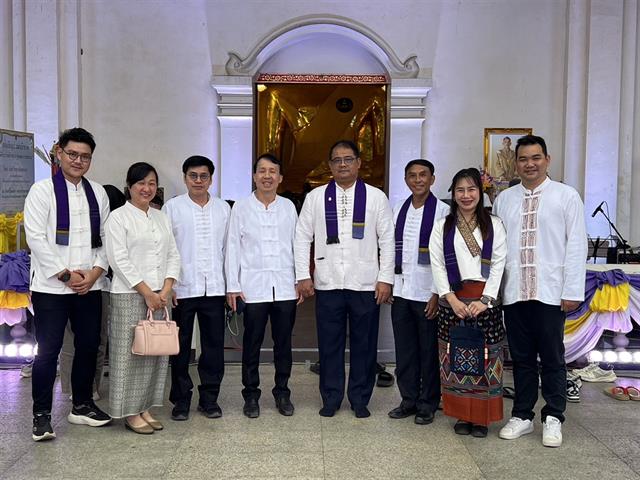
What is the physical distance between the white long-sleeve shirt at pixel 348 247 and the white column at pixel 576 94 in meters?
4.74

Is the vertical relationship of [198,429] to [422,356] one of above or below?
below

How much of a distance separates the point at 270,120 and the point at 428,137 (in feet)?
7.10

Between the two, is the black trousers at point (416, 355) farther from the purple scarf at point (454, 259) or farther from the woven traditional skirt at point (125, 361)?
the woven traditional skirt at point (125, 361)

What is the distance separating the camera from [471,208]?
11.9 ft

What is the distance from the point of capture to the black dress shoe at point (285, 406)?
157 inches

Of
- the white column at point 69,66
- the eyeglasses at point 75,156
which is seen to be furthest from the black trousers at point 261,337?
the white column at point 69,66

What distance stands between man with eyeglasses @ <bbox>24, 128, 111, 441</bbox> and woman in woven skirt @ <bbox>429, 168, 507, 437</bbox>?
1.95 meters

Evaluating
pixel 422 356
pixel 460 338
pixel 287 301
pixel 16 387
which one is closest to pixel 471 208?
pixel 460 338

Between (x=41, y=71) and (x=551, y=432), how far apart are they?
22.6ft

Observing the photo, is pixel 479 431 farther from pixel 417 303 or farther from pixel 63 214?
pixel 63 214

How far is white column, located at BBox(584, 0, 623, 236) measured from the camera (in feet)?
25.3

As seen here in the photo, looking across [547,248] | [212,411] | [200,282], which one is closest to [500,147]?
[547,248]

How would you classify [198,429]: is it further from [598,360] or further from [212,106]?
[212,106]

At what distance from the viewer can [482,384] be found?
3.59m
